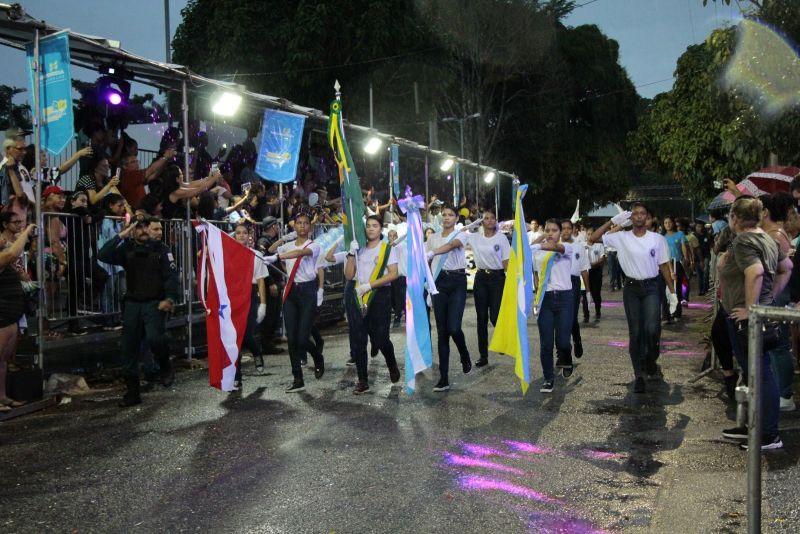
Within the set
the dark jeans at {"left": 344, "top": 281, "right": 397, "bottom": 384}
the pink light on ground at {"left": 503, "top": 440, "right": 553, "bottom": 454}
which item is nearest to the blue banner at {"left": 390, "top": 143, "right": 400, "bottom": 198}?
the dark jeans at {"left": 344, "top": 281, "right": 397, "bottom": 384}

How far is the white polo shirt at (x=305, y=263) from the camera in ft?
32.8

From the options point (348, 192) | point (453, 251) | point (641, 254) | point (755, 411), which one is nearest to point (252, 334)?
point (348, 192)

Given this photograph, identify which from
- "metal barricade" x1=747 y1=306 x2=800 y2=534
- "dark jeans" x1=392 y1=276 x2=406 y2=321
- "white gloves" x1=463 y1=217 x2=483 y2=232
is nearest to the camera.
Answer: "metal barricade" x1=747 y1=306 x2=800 y2=534

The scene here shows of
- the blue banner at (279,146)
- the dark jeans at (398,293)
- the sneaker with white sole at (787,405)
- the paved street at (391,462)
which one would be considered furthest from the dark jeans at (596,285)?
the sneaker with white sole at (787,405)

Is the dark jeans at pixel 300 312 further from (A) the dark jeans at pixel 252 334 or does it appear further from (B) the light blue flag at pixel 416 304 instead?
(B) the light blue flag at pixel 416 304

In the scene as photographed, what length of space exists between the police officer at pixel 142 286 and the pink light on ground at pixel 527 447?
416 cm

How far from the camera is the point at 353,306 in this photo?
974 cm

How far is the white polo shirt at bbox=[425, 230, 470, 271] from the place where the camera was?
10719 mm

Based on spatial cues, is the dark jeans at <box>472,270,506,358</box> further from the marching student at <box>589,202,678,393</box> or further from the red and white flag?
the red and white flag

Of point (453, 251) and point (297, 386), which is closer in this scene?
point (297, 386)

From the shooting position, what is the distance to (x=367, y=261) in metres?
9.84

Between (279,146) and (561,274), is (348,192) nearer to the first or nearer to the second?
(561,274)

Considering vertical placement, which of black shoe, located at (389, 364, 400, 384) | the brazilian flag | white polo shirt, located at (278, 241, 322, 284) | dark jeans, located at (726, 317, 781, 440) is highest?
the brazilian flag

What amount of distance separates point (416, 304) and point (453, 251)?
62.2 inches
